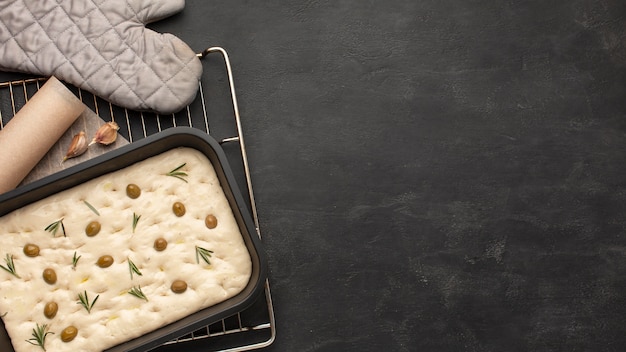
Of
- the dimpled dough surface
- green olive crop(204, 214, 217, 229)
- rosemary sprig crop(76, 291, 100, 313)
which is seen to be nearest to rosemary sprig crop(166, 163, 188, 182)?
the dimpled dough surface

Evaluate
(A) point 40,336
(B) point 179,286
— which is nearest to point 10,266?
(A) point 40,336

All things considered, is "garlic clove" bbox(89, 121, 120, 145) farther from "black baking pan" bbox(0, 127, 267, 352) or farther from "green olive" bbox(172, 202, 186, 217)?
"green olive" bbox(172, 202, 186, 217)

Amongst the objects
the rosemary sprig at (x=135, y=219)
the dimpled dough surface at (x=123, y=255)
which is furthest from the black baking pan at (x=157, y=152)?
the rosemary sprig at (x=135, y=219)

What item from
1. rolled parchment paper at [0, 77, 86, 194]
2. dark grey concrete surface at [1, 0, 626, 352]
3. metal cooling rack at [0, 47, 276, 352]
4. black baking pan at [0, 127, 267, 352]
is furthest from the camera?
dark grey concrete surface at [1, 0, 626, 352]

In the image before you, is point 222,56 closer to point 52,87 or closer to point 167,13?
point 167,13

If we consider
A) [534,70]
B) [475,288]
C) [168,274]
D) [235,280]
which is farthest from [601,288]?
[168,274]

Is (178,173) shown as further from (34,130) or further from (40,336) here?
(40,336)
